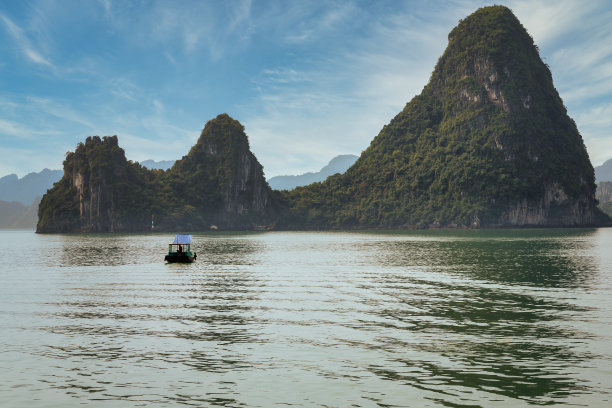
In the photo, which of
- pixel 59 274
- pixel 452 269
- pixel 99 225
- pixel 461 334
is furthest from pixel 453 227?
pixel 461 334

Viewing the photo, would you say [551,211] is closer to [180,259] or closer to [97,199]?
[97,199]

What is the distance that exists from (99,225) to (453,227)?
450ft

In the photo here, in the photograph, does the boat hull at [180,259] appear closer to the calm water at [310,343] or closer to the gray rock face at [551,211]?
the calm water at [310,343]

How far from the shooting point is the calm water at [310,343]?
12.1m

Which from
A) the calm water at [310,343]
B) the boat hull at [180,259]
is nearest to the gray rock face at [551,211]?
the boat hull at [180,259]

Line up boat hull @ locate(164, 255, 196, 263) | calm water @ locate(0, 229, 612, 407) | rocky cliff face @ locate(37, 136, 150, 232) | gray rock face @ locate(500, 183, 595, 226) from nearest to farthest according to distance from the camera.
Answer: calm water @ locate(0, 229, 612, 407) → boat hull @ locate(164, 255, 196, 263) → gray rock face @ locate(500, 183, 595, 226) → rocky cliff face @ locate(37, 136, 150, 232)

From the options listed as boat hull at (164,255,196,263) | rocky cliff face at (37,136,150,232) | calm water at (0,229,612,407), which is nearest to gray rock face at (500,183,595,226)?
rocky cliff face at (37,136,150,232)

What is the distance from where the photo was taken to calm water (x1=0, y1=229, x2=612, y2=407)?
1206 centimetres

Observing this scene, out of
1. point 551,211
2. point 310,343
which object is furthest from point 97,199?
point 310,343

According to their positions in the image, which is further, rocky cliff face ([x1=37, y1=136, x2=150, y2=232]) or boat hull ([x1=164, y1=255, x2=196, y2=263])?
rocky cliff face ([x1=37, y1=136, x2=150, y2=232])

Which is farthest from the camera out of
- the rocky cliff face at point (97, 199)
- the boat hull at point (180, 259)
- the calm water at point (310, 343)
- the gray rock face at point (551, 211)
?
the rocky cliff face at point (97, 199)

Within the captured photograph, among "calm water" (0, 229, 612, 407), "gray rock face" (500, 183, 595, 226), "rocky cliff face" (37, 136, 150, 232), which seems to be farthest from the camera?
"rocky cliff face" (37, 136, 150, 232)

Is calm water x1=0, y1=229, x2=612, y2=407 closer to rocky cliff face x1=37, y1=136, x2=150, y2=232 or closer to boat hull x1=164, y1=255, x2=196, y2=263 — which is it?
boat hull x1=164, y1=255, x2=196, y2=263

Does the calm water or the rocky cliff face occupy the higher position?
the rocky cliff face
